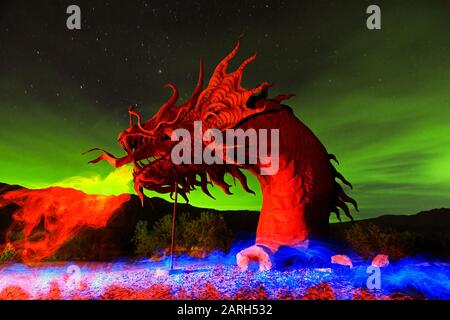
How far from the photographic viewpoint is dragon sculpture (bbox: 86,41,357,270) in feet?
16.2

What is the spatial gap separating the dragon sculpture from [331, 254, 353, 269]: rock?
417 millimetres

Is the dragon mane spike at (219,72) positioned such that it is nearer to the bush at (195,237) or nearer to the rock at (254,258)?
the rock at (254,258)

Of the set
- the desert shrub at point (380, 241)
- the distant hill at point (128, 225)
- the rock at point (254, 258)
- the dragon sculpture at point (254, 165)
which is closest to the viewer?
the rock at point (254, 258)

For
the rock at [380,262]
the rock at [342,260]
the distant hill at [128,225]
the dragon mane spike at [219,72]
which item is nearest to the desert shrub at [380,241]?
the distant hill at [128,225]

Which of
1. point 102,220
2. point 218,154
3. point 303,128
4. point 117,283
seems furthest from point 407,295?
point 102,220

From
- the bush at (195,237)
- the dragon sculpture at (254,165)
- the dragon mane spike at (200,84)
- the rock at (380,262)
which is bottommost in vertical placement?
the bush at (195,237)

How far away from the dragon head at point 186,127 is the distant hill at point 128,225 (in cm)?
68

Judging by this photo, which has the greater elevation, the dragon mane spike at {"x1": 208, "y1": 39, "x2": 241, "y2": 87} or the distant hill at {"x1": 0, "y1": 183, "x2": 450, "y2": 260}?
the dragon mane spike at {"x1": 208, "y1": 39, "x2": 241, "y2": 87}

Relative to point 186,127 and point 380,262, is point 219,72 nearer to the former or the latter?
point 186,127

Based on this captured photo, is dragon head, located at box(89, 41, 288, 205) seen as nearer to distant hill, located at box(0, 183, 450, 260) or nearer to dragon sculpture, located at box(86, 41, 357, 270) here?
dragon sculpture, located at box(86, 41, 357, 270)

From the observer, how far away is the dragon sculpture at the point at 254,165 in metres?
4.94

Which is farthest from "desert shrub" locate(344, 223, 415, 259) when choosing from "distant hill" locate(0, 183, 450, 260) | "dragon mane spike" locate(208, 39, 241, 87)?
A: "dragon mane spike" locate(208, 39, 241, 87)

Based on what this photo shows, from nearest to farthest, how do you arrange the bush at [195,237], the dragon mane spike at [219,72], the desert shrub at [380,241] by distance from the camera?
the dragon mane spike at [219,72], the desert shrub at [380,241], the bush at [195,237]

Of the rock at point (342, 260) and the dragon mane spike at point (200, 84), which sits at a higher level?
the dragon mane spike at point (200, 84)
